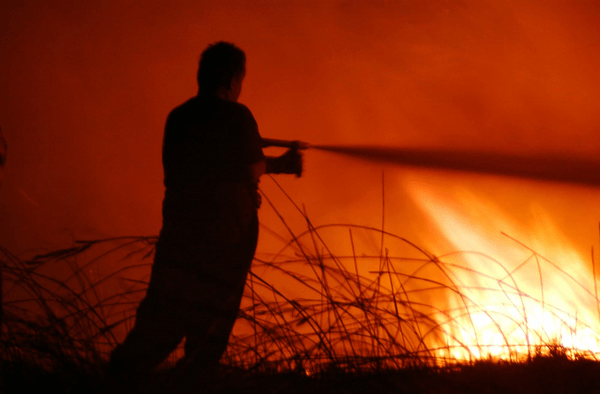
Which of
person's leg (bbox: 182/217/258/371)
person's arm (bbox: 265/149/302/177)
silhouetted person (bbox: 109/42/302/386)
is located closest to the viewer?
person's leg (bbox: 182/217/258/371)

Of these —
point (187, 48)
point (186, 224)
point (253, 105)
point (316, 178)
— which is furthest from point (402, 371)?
point (187, 48)

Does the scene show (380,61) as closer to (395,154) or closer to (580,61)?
(395,154)

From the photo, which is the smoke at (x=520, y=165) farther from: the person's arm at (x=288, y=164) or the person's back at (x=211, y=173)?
the person's back at (x=211, y=173)

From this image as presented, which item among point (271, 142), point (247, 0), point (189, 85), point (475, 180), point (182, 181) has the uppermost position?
point (247, 0)

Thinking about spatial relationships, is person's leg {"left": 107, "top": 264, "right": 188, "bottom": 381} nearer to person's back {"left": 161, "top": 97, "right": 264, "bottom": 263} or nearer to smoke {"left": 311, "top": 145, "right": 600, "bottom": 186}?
person's back {"left": 161, "top": 97, "right": 264, "bottom": 263}

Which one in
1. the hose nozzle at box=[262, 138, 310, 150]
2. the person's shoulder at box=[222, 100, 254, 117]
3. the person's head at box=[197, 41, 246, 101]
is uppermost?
the person's head at box=[197, 41, 246, 101]

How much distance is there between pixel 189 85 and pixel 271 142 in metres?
0.86

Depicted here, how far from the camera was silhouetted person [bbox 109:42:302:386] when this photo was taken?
4.20ft

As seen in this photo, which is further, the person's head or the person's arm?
the person's arm

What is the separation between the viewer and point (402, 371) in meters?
1.15

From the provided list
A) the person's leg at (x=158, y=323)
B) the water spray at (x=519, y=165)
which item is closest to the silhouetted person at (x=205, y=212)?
the person's leg at (x=158, y=323)

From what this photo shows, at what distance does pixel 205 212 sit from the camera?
1.40 m

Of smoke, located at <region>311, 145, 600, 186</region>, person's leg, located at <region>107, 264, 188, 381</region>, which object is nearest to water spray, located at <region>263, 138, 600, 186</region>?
smoke, located at <region>311, 145, 600, 186</region>

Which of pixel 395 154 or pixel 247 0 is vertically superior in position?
pixel 247 0
